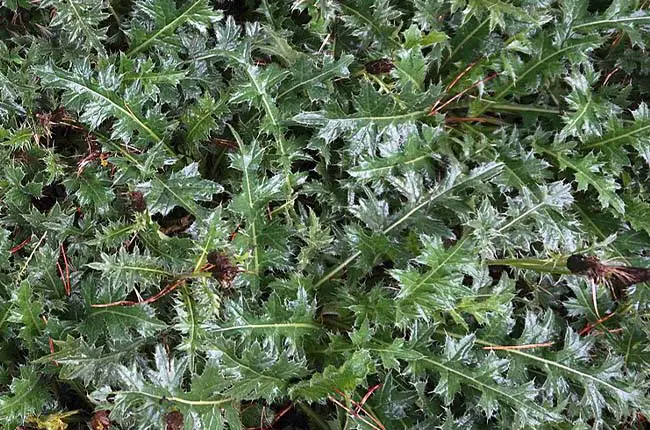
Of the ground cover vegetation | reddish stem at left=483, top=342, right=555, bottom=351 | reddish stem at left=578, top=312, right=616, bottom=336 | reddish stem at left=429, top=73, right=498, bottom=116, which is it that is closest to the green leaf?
the ground cover vegetation

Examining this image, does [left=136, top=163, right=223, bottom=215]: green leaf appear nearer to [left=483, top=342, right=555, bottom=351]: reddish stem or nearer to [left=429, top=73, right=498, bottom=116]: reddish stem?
[left=429, top=73, right=498, bottom=116]: reddish stem

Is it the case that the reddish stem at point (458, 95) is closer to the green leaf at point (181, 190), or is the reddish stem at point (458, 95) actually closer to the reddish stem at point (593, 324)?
the green leaf at point (181, 190)

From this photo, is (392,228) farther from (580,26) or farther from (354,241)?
(580,26)

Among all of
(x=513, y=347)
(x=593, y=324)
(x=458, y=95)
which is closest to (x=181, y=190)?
(x=458, y=95)

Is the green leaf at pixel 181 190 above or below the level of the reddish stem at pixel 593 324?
above

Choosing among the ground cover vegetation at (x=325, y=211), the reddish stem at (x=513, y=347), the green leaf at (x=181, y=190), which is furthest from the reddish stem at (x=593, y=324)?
the green leaf at (x=181, y=190)

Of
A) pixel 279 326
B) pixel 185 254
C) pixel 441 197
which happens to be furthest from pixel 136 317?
pixel 441 197

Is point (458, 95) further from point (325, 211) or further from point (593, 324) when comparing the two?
point (593, 324)

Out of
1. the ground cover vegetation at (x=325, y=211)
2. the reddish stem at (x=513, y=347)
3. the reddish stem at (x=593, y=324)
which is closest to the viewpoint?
the ground cover vegetation at (x=325, y=211)
